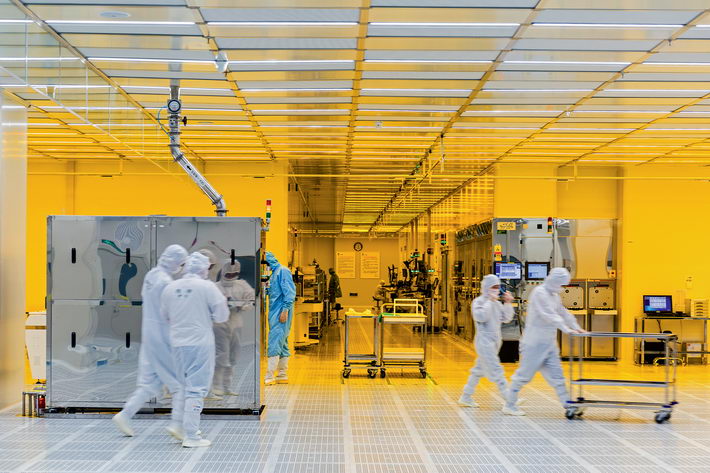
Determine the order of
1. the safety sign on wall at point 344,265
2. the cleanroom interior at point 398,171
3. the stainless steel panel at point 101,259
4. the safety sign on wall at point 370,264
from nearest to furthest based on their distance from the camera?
the cleanroom interior at point 398,171 < the stainless steel panel at point 101,259 < the safety sign on wall at point 344,265 < the safety sign on wall at point 370,264

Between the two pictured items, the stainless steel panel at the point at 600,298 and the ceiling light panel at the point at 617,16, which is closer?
the ceiling light panel at the point at 617,16

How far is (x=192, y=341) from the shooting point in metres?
5.82

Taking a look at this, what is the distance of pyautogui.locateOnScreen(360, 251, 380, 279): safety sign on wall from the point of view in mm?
33219

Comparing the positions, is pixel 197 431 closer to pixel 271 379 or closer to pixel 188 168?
pixel 188 168

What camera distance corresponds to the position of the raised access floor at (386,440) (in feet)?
17.6

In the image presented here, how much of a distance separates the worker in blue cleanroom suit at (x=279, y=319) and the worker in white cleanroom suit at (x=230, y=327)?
220 centimetres

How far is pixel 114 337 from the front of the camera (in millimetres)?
6945

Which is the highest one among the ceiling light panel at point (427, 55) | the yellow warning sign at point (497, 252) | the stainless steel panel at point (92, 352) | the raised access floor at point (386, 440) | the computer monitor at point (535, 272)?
the ceiling light panel at point (427, 55)

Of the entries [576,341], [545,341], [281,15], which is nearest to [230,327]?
[281,15]

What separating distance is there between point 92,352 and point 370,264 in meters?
26.7

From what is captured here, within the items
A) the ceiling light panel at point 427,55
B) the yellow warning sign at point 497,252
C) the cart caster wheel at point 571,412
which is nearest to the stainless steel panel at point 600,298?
the yellow warning sign at point 497,252

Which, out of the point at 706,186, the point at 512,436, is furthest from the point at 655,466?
the point at 706,186

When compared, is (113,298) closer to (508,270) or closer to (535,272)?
(508,270)

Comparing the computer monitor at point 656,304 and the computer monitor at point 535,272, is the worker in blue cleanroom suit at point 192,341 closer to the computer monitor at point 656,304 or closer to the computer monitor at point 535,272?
the computer monitor at point 535,272
